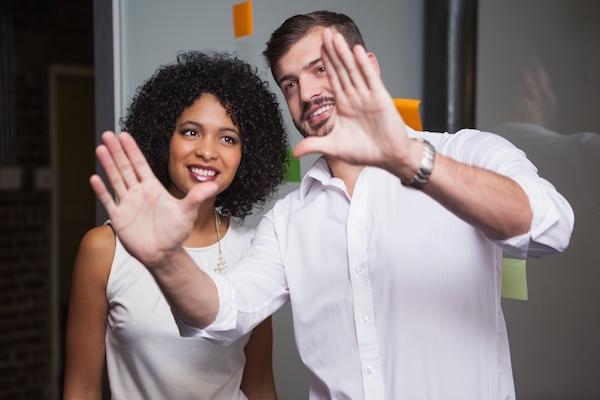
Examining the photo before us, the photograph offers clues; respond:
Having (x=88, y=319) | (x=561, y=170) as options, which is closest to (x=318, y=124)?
(x=88, y=319)

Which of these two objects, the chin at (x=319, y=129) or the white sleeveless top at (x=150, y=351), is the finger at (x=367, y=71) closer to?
the chin at (x=319, y=129)

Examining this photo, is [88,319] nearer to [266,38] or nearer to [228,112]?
[228,112]

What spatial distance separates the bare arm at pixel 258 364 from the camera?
1.82 m

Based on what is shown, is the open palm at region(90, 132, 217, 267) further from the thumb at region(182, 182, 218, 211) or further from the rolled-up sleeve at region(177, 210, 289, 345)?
the rolled-up sleeve at region(177, 210, 289, 345)

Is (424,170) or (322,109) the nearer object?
(424,170)

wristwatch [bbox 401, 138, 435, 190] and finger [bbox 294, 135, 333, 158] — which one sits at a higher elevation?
finger [bbox 294, 135, 333, 158]

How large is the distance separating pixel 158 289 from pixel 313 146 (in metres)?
0.74

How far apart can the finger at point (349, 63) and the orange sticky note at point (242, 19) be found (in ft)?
2.96

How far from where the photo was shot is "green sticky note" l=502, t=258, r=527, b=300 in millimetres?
1874

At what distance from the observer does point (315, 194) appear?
1626 millimetres

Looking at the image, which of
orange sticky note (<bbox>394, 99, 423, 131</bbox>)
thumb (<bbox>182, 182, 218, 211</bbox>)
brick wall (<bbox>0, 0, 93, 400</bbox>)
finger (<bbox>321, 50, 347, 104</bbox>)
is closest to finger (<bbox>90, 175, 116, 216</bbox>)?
thumb (<bbox>182, 182, 218, 211</bbox>)

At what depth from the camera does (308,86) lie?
1.56 metres

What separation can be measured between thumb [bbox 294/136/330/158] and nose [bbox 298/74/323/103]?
0.39 m

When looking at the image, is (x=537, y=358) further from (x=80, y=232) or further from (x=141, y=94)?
(x=80, y=232)
